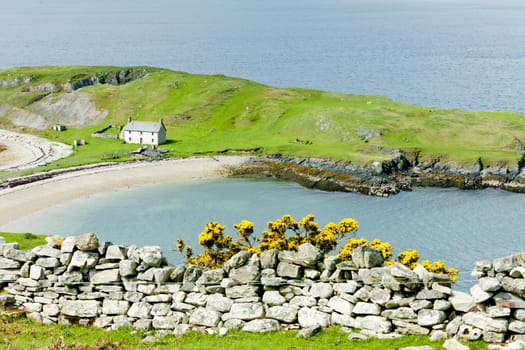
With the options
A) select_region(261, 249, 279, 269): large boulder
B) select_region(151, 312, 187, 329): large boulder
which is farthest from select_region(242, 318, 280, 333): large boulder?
select_region(151, 312, 187, 329): large boulder

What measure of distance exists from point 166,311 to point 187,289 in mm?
1123

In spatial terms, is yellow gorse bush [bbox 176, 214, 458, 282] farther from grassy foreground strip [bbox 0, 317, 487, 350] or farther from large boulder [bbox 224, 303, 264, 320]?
large boulder [bbox 224, 303, 264, 320]

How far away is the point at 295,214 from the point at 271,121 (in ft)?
173

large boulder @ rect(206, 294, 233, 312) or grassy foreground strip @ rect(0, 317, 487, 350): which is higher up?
large boulder @ rect(206, 294, 233, 312)

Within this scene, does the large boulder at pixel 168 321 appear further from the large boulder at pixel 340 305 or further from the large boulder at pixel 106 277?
the large boulder at pixel 340 305

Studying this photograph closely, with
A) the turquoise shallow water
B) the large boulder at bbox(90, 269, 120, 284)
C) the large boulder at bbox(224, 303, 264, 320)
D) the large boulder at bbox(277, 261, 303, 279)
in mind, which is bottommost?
the turquoise shallow water

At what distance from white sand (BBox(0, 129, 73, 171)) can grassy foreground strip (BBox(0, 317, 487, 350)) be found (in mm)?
94293

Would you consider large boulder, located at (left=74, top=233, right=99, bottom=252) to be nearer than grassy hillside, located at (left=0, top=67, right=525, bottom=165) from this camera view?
Yes

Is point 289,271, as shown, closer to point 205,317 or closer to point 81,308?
point 205,317

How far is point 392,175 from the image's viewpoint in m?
104

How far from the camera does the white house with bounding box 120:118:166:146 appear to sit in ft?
412

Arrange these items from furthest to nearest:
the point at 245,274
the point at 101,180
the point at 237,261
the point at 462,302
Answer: the point at 101,180 < the point at 237,261 < the point at 245,274 < the point at 462,302

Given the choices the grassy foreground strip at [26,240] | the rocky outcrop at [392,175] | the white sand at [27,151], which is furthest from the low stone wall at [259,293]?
the white sand at [27,151]

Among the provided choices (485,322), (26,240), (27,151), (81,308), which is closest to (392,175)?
(26,240)
